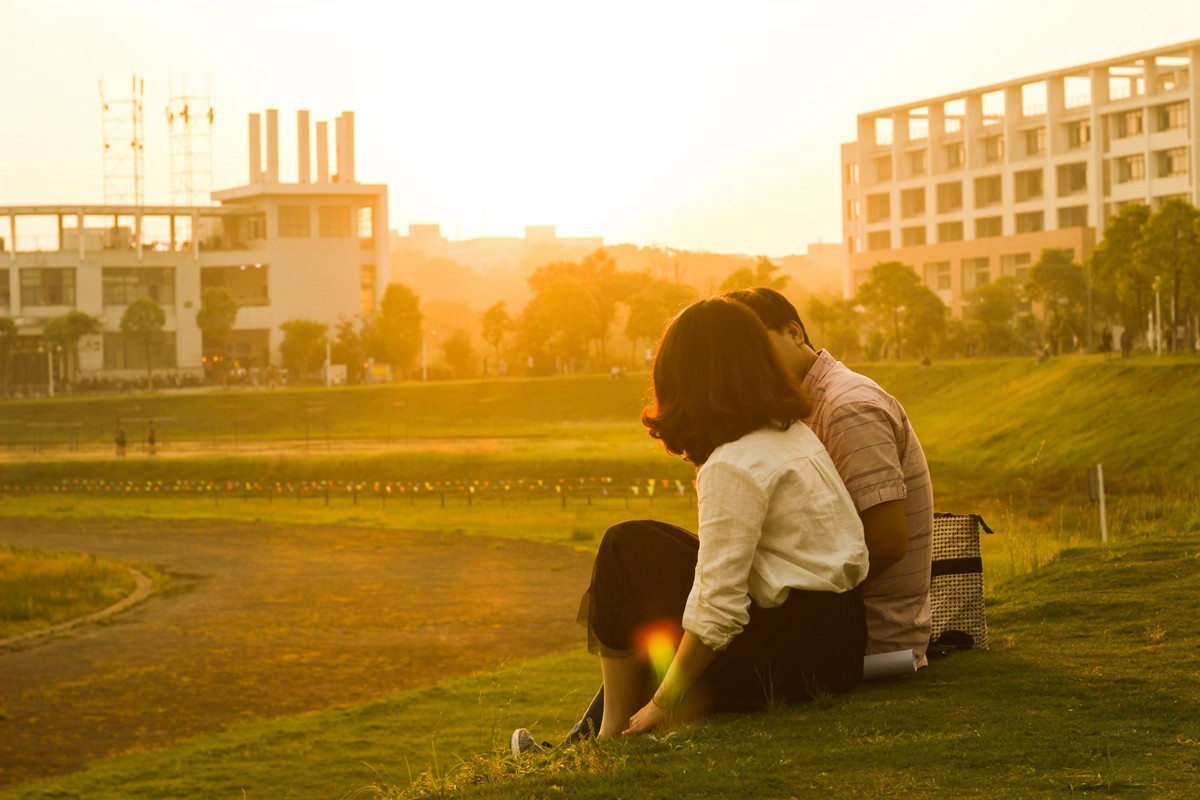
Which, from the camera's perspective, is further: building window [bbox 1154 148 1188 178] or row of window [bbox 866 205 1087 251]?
row of window [bbox 866 205 1087 251]

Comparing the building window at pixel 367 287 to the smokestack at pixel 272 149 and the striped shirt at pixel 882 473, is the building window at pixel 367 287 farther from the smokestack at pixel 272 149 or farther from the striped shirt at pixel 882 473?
the striped shirt at pixel 882 473

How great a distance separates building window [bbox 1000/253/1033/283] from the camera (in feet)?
286

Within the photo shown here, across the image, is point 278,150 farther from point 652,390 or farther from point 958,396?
point 652,390

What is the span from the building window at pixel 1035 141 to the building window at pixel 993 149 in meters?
2.13

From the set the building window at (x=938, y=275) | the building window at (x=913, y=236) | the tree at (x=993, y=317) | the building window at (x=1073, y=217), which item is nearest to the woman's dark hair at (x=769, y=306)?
the tree at (x=993, y=317)

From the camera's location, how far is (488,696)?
1578 centimetres

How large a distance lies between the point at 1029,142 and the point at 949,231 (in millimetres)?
8478

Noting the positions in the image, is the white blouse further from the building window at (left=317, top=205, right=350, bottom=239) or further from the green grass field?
the building window at (left=317, top=205, right=350, bottom=239)

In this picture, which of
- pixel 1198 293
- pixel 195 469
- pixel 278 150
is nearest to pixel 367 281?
pixel 278 150

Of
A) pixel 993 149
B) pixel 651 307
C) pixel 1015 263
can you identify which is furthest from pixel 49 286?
pixel 1015 263

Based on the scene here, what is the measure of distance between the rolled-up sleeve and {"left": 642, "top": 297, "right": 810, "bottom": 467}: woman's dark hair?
0.17 meters

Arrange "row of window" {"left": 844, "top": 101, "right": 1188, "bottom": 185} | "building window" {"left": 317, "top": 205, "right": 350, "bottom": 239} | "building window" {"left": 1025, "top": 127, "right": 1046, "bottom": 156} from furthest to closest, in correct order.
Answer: "building window" {"left": 317, "top": 205, "right": 350, "bottom": 239} → "building window" {"left": 1025, "top": 127, "right": 1046, "bottom": 156} → "row of window" {"left": 844, "top": 101, "right": 1188, "bottom": 185}

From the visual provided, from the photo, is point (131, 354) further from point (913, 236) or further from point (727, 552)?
point (727, 552)

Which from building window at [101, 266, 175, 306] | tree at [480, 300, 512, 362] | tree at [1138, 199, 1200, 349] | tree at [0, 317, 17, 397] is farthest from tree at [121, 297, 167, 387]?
tree at [1138, 199, 1200, 349]
